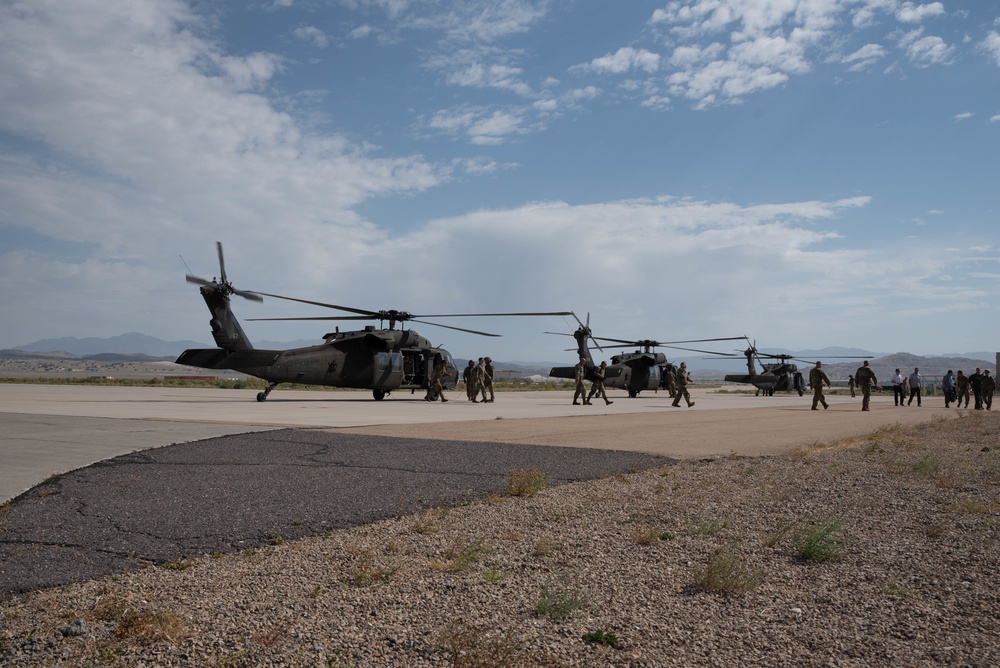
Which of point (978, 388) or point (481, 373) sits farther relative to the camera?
point (978, 388)

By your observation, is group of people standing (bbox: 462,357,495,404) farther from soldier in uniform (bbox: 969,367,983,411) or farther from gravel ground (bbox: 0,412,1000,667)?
gravel ground (bbox: 0,412,1000,667)

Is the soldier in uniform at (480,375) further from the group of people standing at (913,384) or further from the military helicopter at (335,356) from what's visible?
the group of people standing at (913,384)

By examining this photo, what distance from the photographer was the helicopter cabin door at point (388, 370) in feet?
90.5

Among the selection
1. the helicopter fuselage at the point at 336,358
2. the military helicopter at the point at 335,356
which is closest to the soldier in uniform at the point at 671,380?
the military helicopter at the point at 335,356

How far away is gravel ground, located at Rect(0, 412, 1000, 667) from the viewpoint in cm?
349

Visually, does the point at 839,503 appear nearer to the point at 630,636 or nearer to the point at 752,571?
the point at 752,571

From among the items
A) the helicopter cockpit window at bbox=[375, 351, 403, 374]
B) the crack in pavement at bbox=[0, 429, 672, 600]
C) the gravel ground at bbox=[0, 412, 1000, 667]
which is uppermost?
the helicopter cockpit window at bbox=[375, 351, 403, 374]

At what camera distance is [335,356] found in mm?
27031

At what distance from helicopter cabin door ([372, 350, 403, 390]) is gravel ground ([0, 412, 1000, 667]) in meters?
20.8

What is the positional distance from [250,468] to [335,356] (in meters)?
18.4

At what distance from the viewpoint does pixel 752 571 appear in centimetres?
491

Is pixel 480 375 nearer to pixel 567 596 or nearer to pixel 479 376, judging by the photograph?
pixel 479 376

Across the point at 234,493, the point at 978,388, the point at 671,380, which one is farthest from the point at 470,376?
the point at 234,493

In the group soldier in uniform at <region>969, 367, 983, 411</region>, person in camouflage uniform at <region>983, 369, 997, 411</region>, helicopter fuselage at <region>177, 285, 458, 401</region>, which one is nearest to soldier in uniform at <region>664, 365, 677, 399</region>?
helicopter fuselage at <region>177, 285, 458, 401</region>
